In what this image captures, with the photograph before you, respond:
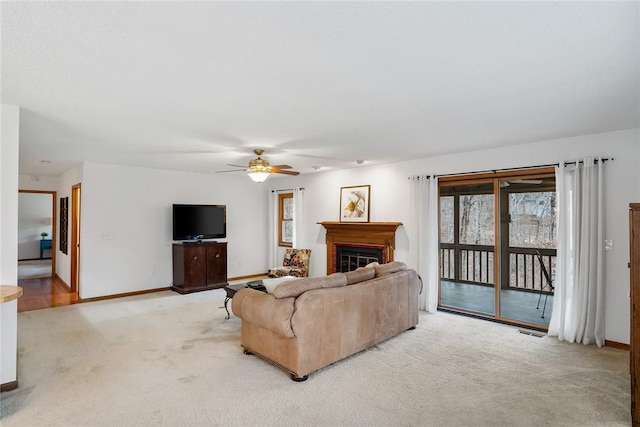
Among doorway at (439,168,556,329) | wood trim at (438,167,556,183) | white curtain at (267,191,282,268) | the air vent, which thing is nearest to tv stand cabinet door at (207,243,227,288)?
white curtain at (267,191,282,268)

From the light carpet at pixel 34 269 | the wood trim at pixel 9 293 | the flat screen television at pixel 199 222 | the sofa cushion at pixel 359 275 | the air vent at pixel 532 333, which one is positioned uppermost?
the flat screen television at pixel 199 222

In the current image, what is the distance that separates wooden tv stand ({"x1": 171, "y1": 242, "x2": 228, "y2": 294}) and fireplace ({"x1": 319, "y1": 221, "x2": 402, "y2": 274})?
217cm

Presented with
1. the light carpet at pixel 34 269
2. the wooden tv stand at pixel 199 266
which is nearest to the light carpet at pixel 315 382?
the wooden tv stand at pixel 199 266

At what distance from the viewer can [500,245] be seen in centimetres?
483

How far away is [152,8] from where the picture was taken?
5.31ft

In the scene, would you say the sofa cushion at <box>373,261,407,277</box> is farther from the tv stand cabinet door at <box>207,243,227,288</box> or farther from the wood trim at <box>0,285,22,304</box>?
the tv stand cabinet door at <box>207,243,227,288</box>

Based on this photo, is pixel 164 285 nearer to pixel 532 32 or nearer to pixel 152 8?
pixel 152 8

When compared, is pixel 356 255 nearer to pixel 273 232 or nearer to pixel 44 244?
pixel 273 232

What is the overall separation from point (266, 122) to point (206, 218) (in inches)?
168

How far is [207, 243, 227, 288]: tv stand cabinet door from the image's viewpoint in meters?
6.91

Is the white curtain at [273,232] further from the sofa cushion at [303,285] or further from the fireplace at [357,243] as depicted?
the sofa cushion at [303,285]

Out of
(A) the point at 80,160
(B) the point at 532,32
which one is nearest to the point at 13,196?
(A) the point at 80,160

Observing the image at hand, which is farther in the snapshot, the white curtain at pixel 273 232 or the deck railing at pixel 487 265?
the white curtain at pixel 273 232

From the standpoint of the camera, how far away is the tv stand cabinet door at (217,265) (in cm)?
691
